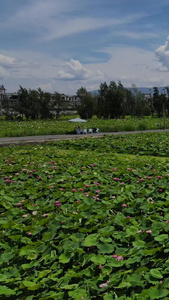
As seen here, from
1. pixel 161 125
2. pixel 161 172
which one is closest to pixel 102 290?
pixel 161 172

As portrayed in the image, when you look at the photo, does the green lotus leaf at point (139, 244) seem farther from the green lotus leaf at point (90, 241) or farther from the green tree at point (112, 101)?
the green tree at point (112, 101)

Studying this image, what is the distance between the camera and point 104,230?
135 inches

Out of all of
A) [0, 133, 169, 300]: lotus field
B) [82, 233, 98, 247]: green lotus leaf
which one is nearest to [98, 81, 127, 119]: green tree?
[0, 133, 169, 300]: lotus field

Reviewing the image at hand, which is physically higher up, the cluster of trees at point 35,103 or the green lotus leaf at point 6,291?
the cluster of trees at point 35,103

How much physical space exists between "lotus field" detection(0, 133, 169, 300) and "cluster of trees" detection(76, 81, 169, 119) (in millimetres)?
44257

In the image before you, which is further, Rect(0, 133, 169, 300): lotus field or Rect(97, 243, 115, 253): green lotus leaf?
Rect(97, 243, 115, 253): green lotus leaf

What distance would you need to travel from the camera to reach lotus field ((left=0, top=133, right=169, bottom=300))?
8.42 feet

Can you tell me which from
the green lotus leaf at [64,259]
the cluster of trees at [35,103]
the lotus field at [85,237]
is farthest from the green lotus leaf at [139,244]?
the cluster of trees at [35,103]

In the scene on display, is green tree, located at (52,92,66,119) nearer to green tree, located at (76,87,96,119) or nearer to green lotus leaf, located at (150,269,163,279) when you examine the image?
green tree, located at (76,87,96,119)

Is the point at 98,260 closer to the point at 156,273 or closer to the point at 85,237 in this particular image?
the point at 156,273

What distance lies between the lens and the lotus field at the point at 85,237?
2566mm

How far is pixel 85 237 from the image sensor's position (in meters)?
3.51

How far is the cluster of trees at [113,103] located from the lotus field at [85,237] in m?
44.3

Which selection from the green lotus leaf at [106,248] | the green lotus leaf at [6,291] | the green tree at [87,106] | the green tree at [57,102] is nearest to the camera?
the green lotus leaf at [6,291]
